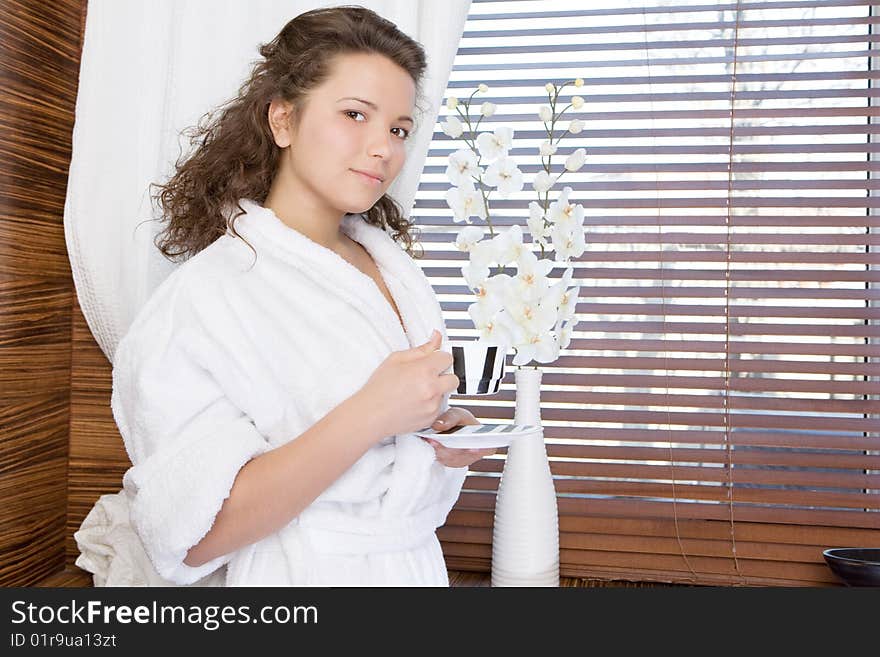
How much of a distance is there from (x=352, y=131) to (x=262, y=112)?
0.18 meters

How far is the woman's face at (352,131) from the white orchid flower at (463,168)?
0.27 metres

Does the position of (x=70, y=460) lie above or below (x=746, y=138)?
below

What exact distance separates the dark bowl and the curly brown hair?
1.08m

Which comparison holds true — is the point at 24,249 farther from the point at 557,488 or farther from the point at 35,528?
the point at 557,488

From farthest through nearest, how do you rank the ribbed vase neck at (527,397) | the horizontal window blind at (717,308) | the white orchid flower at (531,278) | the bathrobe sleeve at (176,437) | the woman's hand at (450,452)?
the horizontal window blind at (717,308) → the ribbed vase neck at (527,397) → the white orchid flower at (531,278) → the woman's hand at (450,452) → the bathrobe sleeve at (176,437)

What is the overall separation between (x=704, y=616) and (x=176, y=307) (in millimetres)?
852

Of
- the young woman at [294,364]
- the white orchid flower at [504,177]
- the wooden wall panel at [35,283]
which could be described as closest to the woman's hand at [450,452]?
the young woman at [294,364]

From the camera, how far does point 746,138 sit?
1.69m

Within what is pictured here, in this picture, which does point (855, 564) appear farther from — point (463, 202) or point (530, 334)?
point (463, 202)

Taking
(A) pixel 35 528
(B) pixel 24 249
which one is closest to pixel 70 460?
(A) pixel 35 528

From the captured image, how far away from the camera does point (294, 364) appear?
3.79 feet

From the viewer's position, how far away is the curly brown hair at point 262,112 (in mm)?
1258

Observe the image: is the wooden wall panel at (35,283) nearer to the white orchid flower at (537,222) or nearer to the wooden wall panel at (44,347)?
the wooden wall panel at (44,347)

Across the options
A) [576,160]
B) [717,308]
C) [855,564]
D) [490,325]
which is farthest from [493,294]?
[855,564]
